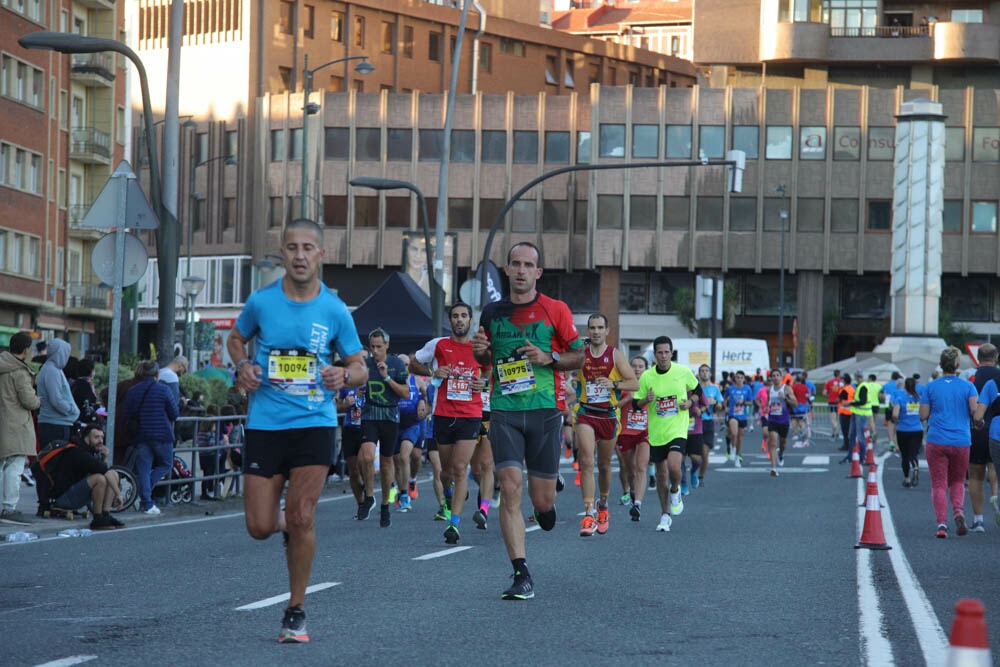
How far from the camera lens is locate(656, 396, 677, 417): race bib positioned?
1877 centimetres

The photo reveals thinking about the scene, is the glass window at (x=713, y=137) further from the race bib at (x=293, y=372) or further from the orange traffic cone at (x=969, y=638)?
the orange traffic cone at (x=969, y=638)

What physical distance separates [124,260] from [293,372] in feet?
31.2

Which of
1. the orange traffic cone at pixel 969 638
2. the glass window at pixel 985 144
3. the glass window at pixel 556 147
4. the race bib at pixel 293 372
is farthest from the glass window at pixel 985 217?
the orange traffic cone at pixel 969 638

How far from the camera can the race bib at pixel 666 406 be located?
739 inches

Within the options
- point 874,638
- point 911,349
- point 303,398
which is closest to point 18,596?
point 303,398

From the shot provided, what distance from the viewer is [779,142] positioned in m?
83.9

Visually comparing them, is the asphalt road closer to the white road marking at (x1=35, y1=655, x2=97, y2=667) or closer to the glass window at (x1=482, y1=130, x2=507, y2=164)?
the white road marking at (x1=35, y1=655, x2=97, y2=667)

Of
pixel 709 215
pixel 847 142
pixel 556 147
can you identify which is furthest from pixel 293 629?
pixel 847 142

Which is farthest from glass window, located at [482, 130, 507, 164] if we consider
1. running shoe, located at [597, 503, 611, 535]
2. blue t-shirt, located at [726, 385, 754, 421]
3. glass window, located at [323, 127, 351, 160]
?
running shoe, located at [597, 503, 611, 535]

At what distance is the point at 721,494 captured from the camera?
24.5m

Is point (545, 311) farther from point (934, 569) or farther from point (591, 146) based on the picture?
point (591, 146)

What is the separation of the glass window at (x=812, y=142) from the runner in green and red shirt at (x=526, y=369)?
246ft

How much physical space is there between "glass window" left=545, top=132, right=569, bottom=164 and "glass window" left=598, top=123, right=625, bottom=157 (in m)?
1.71

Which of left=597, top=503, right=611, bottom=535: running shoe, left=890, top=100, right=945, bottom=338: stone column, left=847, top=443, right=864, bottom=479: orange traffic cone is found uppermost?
left=890, top=100, right=945, bottom=338: stone column
